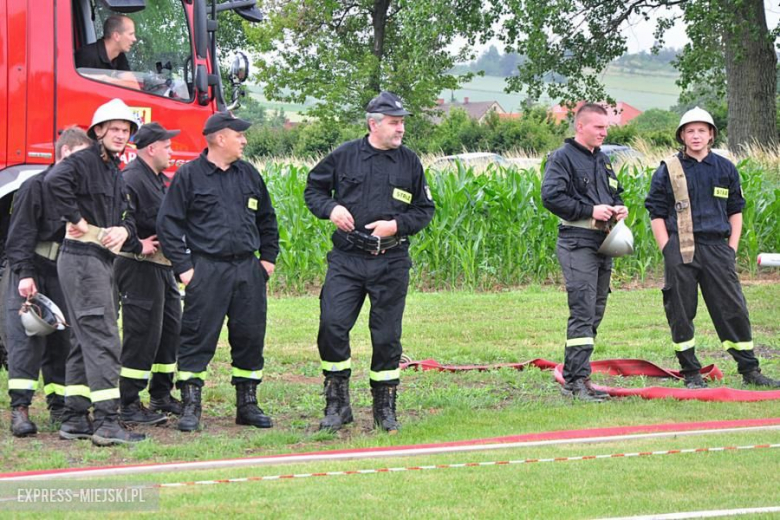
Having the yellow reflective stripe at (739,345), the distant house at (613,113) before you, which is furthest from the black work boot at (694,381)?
the distant house at (613,113)

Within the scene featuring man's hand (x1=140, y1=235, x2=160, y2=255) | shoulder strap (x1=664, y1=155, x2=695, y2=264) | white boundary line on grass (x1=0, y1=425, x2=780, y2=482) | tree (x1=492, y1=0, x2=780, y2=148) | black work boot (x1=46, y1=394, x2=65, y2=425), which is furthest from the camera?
tree (x1=492, y1=0, x2=780, y2=148)

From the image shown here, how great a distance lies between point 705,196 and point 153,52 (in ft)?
15.6

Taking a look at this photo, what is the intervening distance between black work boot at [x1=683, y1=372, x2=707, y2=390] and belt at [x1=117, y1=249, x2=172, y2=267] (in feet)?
13.6

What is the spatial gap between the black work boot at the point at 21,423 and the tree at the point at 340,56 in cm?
3440

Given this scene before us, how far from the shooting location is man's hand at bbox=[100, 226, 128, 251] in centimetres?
739

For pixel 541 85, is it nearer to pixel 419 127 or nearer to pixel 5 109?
pixel 419 127

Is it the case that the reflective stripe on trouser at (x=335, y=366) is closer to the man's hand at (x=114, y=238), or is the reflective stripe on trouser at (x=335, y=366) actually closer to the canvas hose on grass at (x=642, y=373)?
the man's hand at (x=114, y=238)

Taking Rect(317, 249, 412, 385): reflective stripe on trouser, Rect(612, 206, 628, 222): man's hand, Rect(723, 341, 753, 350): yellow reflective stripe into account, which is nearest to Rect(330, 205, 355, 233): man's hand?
Rect(317, 249, 412, 385): reflective stripe on trouser

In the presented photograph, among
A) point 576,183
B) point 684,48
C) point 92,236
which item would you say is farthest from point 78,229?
point 684,48

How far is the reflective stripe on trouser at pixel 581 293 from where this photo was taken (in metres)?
8.81

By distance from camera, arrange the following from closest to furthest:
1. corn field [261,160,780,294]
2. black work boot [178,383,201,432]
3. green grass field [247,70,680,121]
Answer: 1. black work boot [178,383,201,432]
2. corn field [261,160,780,294]
3. green grass field [247,70,680,121]

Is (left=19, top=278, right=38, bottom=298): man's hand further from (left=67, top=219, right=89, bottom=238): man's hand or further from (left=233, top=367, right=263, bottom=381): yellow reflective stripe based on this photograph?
→ (left=233, top=367, right=263, bottom=381): yellow reflective stripe

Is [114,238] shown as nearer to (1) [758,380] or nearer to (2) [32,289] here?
(2) [32,289]

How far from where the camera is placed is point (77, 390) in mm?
7656
